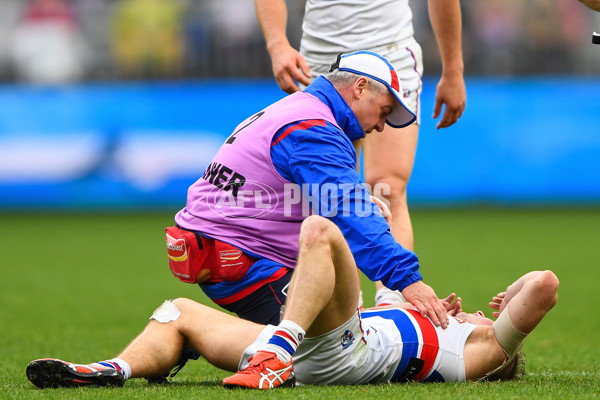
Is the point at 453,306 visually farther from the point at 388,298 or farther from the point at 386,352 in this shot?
the point at 388,298

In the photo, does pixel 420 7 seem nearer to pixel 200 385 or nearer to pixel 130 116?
pixel 130 116

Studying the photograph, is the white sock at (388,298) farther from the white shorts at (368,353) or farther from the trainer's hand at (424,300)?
the trainer's hand at (424,300)

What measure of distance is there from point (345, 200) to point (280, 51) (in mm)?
1479

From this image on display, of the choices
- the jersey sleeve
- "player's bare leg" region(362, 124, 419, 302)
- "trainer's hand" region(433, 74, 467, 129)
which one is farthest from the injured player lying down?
"trainer's hand" region(433, 74, 467, 129)

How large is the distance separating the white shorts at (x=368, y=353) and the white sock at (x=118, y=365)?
18.8 inches

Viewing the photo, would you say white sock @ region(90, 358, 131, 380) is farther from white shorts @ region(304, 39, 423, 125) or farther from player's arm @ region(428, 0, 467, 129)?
player's arm @ region(428, 0, 467, 129)

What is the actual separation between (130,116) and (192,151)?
0.99m

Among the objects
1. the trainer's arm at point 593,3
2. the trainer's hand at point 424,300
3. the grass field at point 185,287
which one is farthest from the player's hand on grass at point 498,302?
the trainer's arm at point 593,3

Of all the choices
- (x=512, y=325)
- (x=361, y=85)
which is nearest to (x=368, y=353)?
(x=512, y=325)

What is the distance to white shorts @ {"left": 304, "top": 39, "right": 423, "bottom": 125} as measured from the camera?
5.75 m

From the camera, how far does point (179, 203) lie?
14719mm

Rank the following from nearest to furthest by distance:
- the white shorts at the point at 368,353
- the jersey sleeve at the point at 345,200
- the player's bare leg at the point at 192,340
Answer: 1. the jersey sleeve at the point at 345,200
2. the white shorts at the point at 368,353
3. the player's bare leg at the point at 192,340

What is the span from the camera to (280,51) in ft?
17.5

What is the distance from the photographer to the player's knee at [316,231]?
12.9ft
